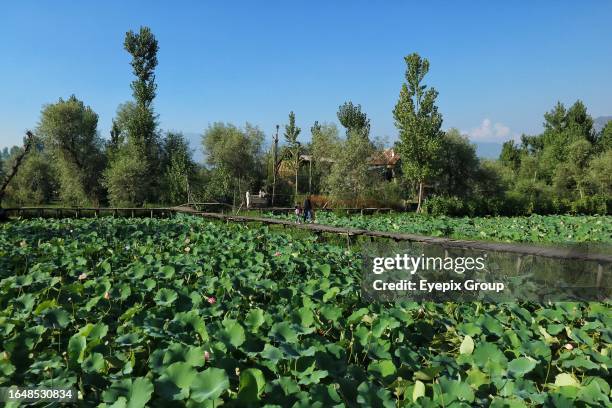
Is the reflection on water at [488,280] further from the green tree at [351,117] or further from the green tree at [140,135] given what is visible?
the green tree at [351,117]

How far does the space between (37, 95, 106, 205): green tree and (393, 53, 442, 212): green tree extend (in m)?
21.9

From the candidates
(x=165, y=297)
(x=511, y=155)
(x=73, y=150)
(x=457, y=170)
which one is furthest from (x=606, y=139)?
(x=165, y=297)

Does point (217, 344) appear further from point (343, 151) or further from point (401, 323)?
point (343, 151)

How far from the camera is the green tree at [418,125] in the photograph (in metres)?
29.5

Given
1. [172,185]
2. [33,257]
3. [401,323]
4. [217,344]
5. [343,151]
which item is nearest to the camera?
[217,344]

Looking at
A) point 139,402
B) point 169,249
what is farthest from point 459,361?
point 169,249

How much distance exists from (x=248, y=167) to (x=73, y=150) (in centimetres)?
1384

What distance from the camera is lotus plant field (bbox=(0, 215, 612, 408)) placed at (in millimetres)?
1991

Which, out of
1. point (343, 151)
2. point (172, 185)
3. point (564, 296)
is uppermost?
point (343, 151)

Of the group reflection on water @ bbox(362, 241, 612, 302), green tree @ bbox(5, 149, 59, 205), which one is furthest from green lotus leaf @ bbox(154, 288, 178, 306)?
green tree @ bbox(5, 149, 59, 205)

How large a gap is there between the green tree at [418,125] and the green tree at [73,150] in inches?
863

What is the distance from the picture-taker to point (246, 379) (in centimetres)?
195

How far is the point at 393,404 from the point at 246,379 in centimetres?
68

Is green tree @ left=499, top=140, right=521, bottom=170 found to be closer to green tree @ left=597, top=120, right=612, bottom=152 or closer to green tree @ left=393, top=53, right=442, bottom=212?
green tree @ left=597, top=120, right=612, bottom=152
